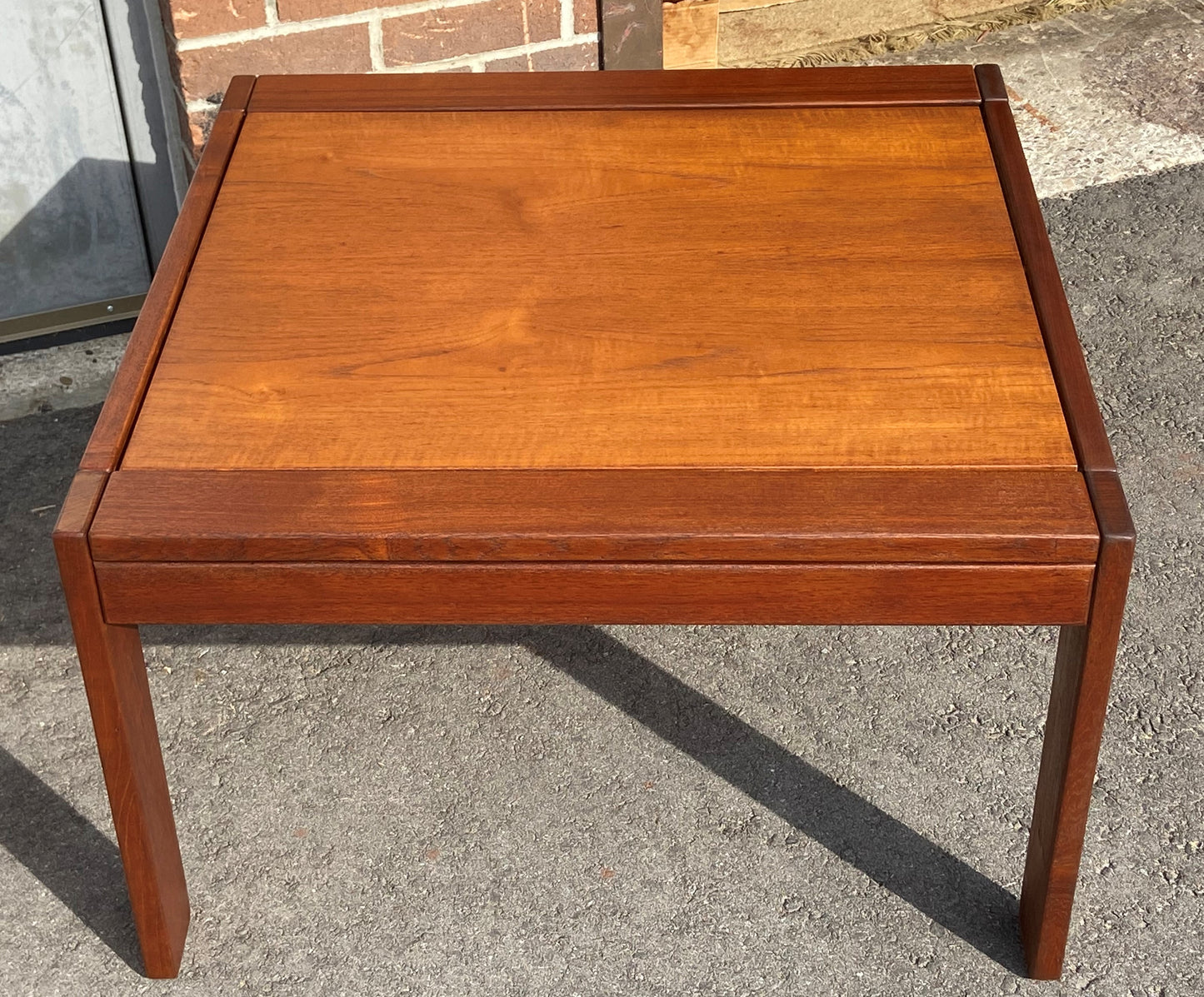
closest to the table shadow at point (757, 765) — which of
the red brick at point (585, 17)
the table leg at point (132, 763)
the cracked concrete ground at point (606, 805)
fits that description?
the cracked concrete ground at point (606, 805)

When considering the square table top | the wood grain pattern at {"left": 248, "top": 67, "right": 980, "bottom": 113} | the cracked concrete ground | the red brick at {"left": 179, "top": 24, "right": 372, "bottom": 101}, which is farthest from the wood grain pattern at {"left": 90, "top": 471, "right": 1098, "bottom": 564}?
the red brick at {"left": 179, "top": 24, "right": 372, "bottom": 101}

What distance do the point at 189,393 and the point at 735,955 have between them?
31.3 inches

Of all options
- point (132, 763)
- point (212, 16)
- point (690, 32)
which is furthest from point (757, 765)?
point (690, 32)

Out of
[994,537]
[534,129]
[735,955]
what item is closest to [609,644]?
[735,955]

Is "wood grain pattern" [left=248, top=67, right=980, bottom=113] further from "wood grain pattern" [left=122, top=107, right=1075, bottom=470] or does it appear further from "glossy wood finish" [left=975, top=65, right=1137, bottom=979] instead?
"glossy wood finish" [left=975, top=65, right=1137, bottom=979]

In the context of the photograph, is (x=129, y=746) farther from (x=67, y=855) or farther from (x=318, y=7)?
(x=318, y=7)

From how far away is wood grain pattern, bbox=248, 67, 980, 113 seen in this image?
1.83 m

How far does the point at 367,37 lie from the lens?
2.09m

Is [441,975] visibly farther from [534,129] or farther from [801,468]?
[534,129]

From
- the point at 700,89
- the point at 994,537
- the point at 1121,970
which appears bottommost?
the point at 1121,970

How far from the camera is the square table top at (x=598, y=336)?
1.29m

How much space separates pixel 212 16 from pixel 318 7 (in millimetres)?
140

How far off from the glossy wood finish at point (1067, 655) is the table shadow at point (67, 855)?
93 cm

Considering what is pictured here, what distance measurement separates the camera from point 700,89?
1.86 metres
